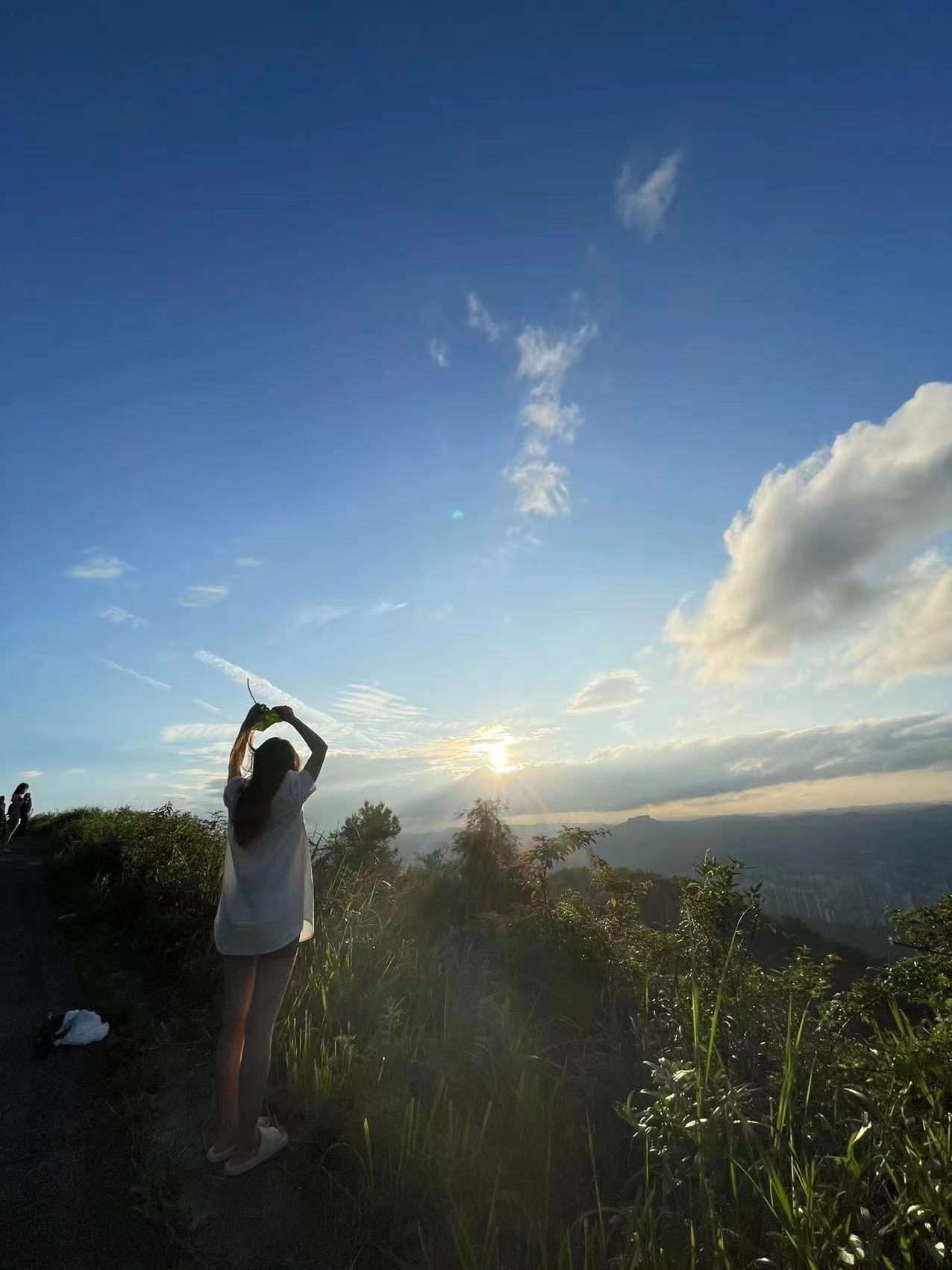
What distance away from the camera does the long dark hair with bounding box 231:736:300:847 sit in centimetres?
354

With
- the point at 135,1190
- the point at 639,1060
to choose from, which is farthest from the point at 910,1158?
the point at 135,1190

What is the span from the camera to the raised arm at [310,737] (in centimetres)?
397

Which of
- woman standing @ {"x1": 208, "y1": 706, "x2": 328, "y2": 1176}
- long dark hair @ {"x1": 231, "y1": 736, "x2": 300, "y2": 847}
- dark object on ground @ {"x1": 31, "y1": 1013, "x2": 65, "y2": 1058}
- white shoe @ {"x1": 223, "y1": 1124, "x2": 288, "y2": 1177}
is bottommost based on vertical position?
white shoe @ {"x1": 223, "y1": 1124, "x2": 288, "y2": 1177}

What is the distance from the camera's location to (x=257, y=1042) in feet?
11.5

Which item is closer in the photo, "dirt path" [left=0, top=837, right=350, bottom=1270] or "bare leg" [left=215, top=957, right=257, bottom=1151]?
"dirt path" [left=0, top=837, right=350, bottom=1270]

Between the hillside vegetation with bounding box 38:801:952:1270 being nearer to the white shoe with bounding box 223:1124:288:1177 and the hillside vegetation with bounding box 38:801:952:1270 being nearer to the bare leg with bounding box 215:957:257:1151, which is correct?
the white shoe with bounding box 223:1124:288:1177

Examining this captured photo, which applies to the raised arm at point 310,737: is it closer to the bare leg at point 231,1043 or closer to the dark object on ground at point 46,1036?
the bare leg at point 231,1043

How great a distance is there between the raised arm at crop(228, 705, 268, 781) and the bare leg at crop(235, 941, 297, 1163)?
1120mm

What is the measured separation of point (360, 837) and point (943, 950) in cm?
750

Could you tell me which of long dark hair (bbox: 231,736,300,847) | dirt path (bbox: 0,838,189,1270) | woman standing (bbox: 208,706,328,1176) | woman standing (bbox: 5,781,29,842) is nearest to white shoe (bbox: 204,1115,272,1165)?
woman standing (bbox: 208,706,328,1176)

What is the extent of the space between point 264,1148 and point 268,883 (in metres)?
1.56

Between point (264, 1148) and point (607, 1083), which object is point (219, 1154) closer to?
point (264, 1148)

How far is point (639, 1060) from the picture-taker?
4508mm

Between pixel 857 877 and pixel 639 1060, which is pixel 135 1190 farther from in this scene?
pixel 857 877
